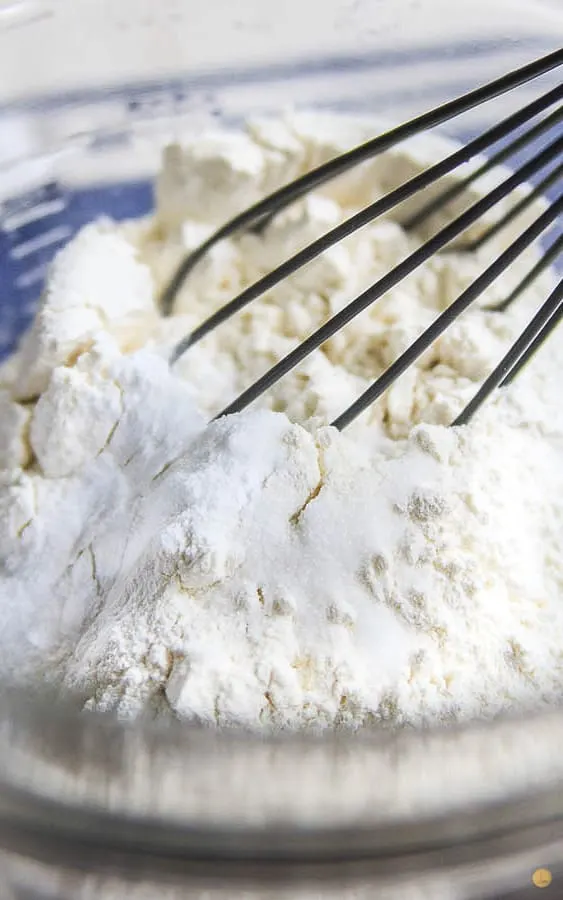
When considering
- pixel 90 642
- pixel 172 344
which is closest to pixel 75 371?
pixel 172 344

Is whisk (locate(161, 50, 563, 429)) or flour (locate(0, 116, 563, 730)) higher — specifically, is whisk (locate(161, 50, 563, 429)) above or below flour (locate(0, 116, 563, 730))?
above

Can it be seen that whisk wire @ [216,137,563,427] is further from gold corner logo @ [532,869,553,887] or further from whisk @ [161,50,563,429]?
gold corner logo @ [532,869,553,887]

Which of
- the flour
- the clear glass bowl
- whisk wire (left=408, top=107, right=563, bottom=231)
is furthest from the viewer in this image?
whisk wire (left=408, top=107, right=563, bottom=231)

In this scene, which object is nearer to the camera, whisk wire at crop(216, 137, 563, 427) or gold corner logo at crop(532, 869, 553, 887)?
gold corner logo at crop(532, 869, 553, 887)

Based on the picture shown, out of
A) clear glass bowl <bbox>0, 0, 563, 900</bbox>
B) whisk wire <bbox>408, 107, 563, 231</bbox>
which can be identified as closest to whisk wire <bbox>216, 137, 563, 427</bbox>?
whisk wire <bbox>408, 107, 563, 231</bbox>

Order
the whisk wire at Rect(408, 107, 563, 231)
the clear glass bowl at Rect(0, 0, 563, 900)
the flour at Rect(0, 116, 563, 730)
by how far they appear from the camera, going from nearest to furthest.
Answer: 1. the clear glass bowl at Rect(0, 0, 563, 900)
2. the flour at Rect(0, 116, 563, 730)
3. the whisk wire at Rect(408, 107, 563, 231)

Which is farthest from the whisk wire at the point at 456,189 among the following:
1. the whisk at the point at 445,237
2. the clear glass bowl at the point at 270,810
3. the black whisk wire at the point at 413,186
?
the clear glass bowl at the point at 270,810

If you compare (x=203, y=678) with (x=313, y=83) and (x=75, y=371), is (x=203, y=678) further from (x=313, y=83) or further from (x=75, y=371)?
(x=313, y=83)

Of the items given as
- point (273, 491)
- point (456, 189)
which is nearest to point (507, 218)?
point (456, 189)
